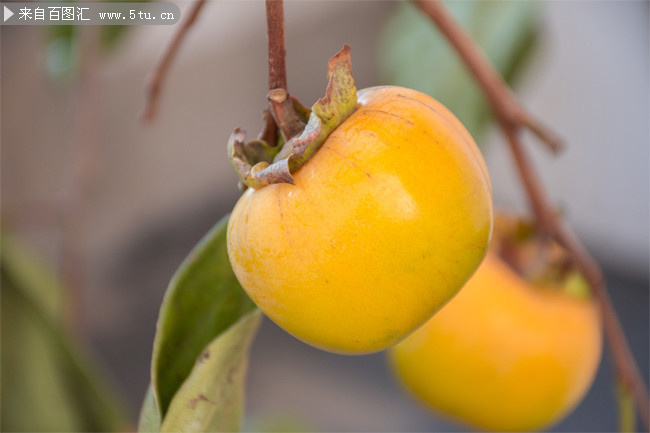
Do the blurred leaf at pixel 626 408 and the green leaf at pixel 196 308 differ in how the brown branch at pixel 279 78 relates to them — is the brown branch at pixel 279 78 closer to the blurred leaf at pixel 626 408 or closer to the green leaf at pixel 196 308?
the green leaf at pixel 196 308

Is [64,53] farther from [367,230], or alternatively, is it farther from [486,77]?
[367,230]

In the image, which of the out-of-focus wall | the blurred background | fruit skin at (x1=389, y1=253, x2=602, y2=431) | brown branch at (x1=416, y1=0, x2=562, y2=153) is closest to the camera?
brown branch at (x1=416, y1=0, x2=562, y2=153)

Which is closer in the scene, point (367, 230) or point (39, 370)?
point (367, 230)

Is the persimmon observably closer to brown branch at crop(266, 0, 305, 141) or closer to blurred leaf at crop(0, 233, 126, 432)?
brown branch at crop(266, 0, 305, 141)

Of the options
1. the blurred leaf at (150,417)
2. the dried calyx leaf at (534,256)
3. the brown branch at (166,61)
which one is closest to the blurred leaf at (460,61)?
the dried calyx leaf at (534,256)

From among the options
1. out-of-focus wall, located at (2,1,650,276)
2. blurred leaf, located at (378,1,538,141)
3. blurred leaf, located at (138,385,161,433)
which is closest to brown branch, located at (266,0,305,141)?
blurred leaf, located at (138,385,161,433)

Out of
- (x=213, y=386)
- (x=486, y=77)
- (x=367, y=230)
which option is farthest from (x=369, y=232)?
(x=486, y=77)
